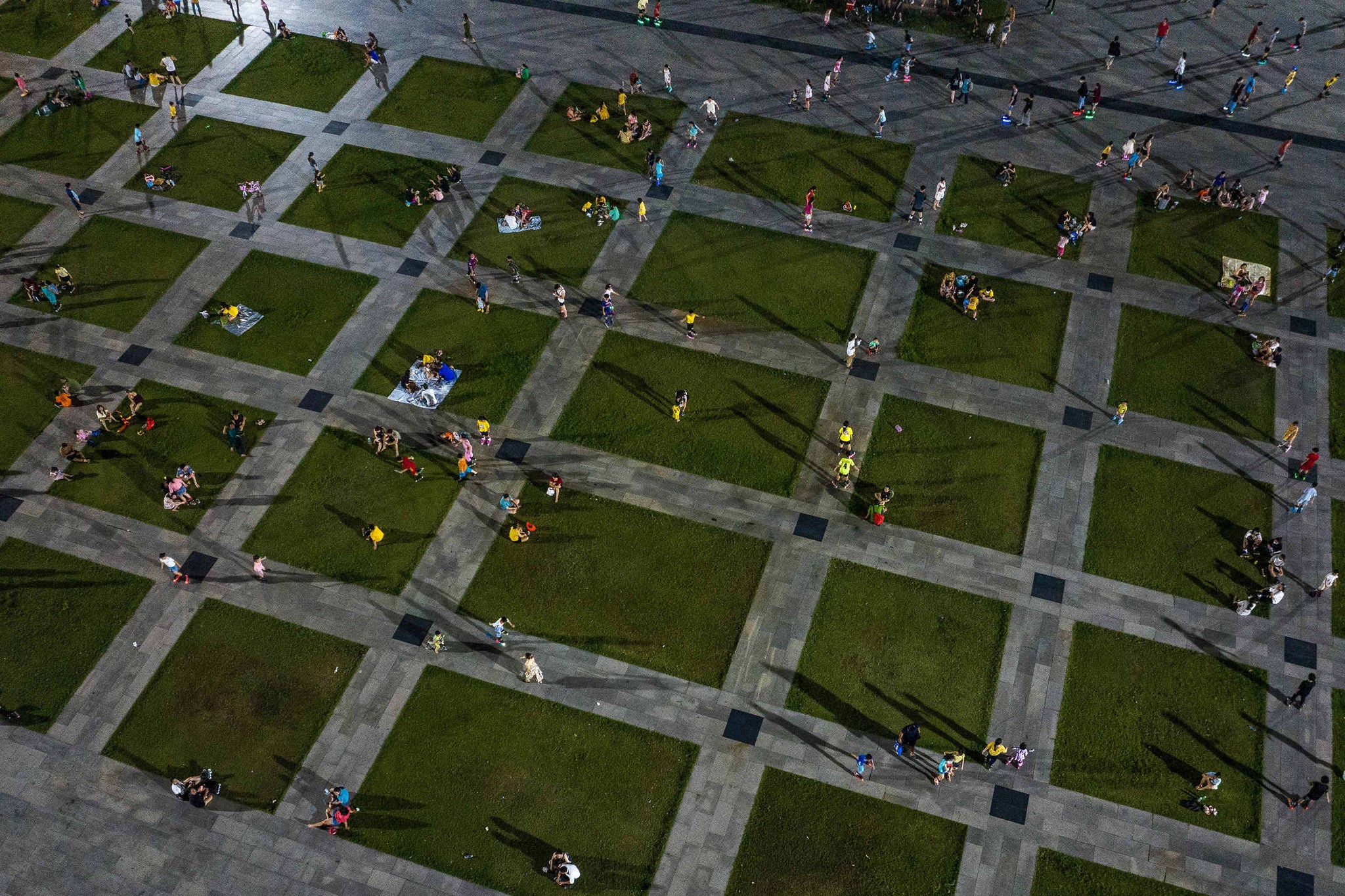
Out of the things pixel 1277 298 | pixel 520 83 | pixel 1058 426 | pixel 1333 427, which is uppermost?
pixel 520 83

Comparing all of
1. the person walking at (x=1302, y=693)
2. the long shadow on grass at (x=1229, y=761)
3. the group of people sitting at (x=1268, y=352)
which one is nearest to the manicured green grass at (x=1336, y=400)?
the group of people sitting at (x=1268, y=352)

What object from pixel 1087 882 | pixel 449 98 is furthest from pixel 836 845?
pixel 449 98

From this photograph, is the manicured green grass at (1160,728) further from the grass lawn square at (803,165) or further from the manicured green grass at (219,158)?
the manicured green grass at (219,158)

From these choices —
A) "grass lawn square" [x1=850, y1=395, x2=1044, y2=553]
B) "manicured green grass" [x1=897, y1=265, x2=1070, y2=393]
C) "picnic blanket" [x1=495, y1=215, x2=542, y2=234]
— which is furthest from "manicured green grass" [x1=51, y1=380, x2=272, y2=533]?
"manicured green grass" [x1=897, y1=265, x2=1070, y2=393]

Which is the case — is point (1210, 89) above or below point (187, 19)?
above

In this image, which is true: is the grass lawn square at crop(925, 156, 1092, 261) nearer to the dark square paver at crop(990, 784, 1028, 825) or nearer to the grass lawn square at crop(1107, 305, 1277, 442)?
the grass lawn square at crop(1107, 305, 1277, 442)

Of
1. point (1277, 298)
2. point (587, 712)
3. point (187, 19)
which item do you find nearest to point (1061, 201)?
point (1277, 298)

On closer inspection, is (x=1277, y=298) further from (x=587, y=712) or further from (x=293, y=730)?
(x=293, y=730)
